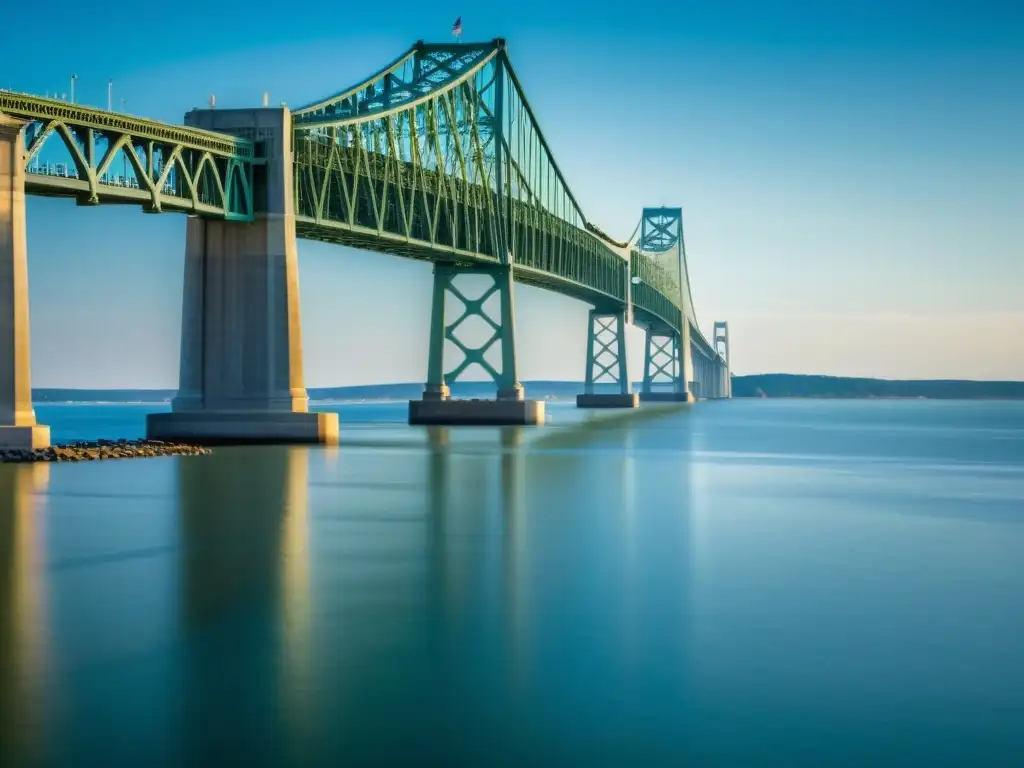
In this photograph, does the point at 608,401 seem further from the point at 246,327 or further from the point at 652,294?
the point at 246,327

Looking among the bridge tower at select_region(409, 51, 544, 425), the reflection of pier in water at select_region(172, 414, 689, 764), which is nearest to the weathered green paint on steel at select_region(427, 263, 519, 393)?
the bridge tower at select_region(409, 51, 544, 425)

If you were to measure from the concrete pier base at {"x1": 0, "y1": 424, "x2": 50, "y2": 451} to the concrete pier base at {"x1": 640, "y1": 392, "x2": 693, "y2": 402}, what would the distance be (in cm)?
11770

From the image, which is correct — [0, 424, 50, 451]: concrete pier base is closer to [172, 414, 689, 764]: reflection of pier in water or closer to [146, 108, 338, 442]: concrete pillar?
[172, 414, 689, 764]: reflection of pier in water

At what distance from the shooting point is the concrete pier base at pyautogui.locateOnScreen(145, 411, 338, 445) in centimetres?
4256

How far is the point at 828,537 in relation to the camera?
17344 mm

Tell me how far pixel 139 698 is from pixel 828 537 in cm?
1157

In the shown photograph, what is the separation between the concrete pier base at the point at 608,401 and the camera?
117812mm

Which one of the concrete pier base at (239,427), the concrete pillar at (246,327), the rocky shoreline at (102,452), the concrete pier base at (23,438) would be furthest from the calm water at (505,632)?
the concrete pillar at (246,327)

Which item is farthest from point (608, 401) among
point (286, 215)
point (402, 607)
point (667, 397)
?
point (402, 607)

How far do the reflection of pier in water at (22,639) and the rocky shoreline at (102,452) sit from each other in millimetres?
13918

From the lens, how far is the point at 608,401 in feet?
390

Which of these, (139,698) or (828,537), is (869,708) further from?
(828,537)

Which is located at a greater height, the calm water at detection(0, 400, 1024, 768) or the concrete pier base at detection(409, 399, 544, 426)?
the concrete pier base at detection(409, 399, 544, 426)

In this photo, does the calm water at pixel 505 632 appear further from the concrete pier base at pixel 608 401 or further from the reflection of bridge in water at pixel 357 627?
the concrete pier base at pixel 608 401
